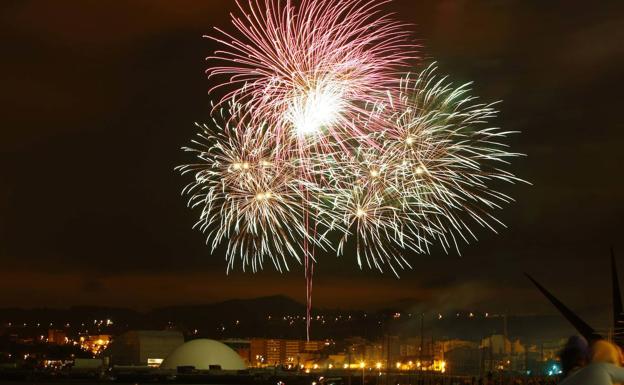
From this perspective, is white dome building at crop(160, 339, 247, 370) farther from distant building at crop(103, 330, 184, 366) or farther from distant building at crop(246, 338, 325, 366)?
distant building at crop(246, 338, 325, 366)

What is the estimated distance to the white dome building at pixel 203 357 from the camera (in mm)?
104688

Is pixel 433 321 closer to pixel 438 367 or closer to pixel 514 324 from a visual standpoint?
pixel 514 324

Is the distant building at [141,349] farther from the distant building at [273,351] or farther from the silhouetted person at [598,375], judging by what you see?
the silhouetted person at [598,375]

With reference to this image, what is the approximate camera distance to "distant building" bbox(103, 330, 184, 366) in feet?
425

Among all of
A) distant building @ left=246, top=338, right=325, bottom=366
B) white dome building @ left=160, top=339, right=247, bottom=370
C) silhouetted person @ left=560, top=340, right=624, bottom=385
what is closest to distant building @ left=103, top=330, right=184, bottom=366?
white dome building @ left=160, top=339, right=247, bottom=370

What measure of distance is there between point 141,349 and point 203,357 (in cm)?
2702

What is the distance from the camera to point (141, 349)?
12938cm

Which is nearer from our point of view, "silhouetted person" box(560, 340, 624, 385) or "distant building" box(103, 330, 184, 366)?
"silhouetted person" box(560, 340, 624, 385)

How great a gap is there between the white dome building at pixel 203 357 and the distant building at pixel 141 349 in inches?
895

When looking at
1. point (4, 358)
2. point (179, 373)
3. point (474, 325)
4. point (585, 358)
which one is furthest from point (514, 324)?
point (585, 358)

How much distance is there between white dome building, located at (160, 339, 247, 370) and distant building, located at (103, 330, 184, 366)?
22.7m

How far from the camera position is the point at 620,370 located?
16.4ft

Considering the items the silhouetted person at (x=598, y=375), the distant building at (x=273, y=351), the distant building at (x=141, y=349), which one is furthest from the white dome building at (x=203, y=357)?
the silhouetted person at (x=598, y=375)

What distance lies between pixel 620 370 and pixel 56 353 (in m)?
188
